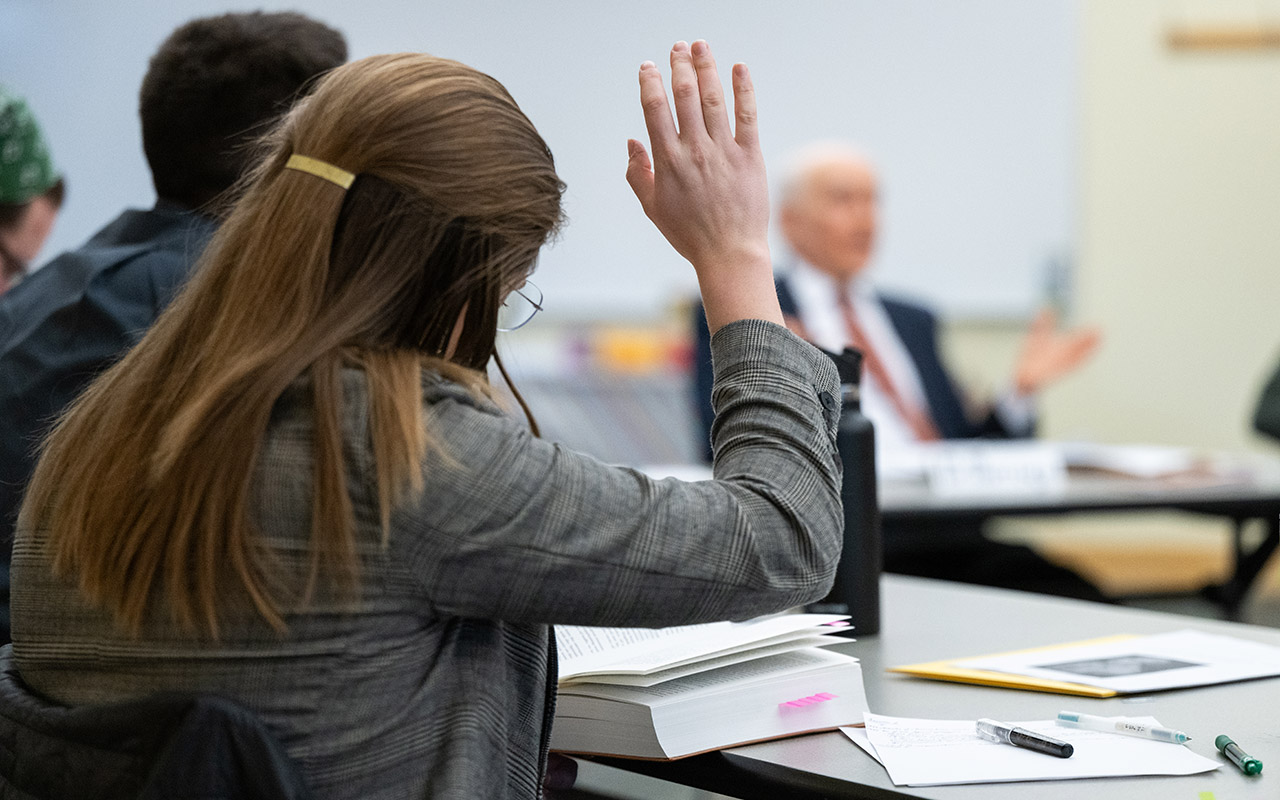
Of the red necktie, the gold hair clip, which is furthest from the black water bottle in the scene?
the red necktie

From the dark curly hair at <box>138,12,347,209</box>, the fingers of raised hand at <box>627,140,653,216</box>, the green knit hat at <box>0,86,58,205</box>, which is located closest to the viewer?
the fingers of raised hand at <box>627,140,653,216</box>

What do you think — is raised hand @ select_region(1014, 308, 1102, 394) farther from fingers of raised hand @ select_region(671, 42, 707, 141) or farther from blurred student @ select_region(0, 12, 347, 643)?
fingers of raised hand @ select_region(671, 42, 707, 141)

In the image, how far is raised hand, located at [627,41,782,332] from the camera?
99 cm

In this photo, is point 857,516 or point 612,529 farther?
point 857,516

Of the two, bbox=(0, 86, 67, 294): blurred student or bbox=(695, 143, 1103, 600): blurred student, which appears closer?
bbox=(0, 86, 67, 294): blurred student

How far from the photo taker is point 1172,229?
5.05 meters

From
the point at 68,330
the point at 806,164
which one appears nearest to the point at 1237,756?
the point at 68,330

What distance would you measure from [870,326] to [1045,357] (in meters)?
0.47

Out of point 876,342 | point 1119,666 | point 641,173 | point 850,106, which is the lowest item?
point 876,342

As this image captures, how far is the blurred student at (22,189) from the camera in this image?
1920 millimetres

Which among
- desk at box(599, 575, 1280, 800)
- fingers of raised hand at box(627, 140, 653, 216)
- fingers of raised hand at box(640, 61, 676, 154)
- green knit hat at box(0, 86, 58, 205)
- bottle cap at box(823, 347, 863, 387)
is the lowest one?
desk at box(599, 575, 1280, 800)

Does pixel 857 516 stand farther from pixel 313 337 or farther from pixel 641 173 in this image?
pixel 313 337

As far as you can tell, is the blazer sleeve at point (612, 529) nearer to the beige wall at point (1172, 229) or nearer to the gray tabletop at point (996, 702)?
the gray tabletop at point (996, 702)

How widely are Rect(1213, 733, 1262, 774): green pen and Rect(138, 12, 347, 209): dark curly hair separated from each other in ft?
3.88
